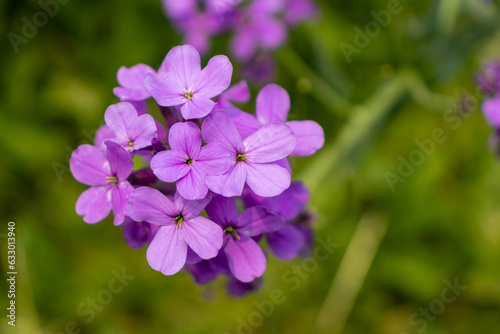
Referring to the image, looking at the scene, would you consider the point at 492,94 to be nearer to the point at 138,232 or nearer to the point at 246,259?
the point at 246,259

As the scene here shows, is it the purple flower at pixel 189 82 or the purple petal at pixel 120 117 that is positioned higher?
the purple flower at pixel 189 82

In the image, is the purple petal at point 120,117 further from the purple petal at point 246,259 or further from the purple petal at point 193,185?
the purple petal at point 246,259

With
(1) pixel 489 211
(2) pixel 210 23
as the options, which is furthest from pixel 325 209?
(2) pixel 210 23

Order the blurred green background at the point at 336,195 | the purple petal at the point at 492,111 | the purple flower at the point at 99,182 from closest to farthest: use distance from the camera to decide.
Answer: the purple flower at the point at 99,182 → the purple petal at the point at 492,111 → the blurred green background at the point at 336,195

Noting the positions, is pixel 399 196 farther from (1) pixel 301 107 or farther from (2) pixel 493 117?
(2) pixel 493 117

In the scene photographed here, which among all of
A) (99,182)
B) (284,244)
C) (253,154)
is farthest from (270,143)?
(99,182)

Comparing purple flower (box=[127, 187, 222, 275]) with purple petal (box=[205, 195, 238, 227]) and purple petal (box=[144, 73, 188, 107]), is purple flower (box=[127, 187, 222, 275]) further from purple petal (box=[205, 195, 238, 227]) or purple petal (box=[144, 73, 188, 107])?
purple petal (box=[144, 73, 188, 107])

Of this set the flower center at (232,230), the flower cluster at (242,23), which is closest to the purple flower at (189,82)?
the flower center at (232,230)
